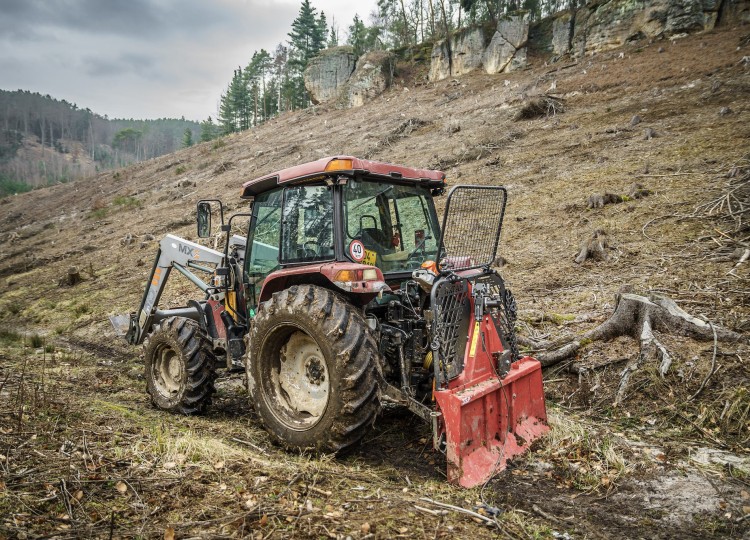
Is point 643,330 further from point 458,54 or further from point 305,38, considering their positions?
point 305,38

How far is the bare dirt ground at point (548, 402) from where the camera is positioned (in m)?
2.74

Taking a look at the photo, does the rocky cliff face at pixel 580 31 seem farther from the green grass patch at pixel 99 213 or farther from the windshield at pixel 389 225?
the windshield at pixel 389 225

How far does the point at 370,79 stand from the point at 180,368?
3654 cm

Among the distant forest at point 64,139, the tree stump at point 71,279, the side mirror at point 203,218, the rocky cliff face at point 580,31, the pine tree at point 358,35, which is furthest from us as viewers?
the distant forest at point 64,139

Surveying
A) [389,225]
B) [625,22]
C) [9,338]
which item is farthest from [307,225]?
[625,22]

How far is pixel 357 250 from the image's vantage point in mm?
4297

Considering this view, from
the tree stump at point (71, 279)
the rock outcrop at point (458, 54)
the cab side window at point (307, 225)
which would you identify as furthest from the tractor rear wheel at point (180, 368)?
the rock outcrop at point (458, 54)

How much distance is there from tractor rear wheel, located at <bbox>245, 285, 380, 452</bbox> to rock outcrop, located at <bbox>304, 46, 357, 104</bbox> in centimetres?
4301

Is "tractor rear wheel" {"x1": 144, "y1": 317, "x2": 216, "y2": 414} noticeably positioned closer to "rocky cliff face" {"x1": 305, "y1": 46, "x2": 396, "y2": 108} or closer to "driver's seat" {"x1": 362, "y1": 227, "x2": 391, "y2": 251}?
"driver's seat" {"x1": 362, "y1": 227, "x2": 391, "y2": 251}

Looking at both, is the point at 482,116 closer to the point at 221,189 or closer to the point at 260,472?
the point at 221,189

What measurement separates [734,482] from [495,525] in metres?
1.93

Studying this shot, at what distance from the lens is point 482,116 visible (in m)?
22.5

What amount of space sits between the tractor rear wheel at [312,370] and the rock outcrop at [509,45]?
31826 mm

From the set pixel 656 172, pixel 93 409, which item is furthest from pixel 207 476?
pixel 656 172
